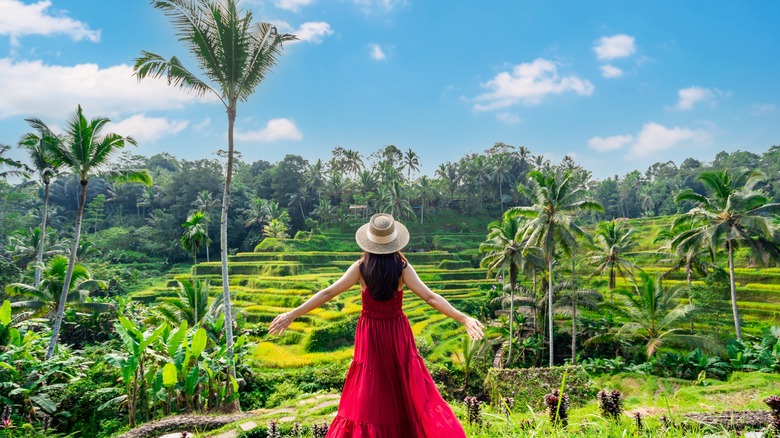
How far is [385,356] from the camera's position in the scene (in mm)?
2184

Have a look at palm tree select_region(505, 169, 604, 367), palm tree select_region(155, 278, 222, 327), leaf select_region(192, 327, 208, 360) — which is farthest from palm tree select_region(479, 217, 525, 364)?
leaf select_region(192, 327, 208, 360)

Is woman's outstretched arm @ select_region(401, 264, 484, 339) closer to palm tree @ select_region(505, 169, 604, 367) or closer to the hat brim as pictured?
the hat brim

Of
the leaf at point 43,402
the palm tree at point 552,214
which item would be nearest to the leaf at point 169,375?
the leaf at point 43,402

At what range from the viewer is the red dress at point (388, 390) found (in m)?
2.08

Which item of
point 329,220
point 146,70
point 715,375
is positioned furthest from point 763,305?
point 329,220

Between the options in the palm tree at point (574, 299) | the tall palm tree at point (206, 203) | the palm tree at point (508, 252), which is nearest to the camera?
the palm tree at point (574, 299)

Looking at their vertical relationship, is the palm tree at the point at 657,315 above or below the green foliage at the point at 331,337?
above

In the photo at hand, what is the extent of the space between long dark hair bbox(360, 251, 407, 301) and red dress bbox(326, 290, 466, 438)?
0.19 ft

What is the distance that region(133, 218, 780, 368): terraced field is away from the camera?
1650 cm

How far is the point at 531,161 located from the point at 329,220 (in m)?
25.0

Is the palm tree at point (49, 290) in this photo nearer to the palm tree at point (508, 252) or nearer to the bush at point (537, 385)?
the bush at point (537, 385)

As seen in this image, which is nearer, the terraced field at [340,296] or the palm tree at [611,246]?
the terraced field at [340,296]

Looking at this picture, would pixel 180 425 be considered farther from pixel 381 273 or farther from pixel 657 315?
pixel 657 315

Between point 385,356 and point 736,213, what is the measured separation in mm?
15158
